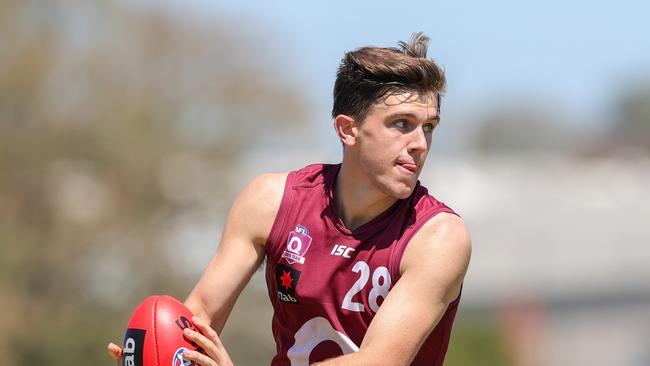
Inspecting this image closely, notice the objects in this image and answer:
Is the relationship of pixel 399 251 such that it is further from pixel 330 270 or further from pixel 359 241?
pixel 330 270

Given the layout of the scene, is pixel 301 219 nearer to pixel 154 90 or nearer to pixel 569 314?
pixel 154 90

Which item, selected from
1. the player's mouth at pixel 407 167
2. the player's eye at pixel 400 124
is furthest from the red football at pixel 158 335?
the player's eye at pixel 400 124

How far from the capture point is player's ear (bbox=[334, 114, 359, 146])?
6.19 meters

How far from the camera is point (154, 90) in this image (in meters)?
27.0

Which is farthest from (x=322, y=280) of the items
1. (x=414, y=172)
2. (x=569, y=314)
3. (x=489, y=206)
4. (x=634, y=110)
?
(x=634, y=110)

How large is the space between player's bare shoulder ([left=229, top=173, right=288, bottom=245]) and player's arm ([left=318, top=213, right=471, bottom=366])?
0.78 metres

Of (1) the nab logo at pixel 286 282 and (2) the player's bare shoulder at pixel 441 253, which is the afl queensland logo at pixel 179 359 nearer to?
(1) the nab logo at pixel 286 282

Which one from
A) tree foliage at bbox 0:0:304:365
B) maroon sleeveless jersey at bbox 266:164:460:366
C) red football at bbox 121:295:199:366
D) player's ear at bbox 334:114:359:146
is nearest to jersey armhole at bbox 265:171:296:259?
maroon sleeveless jersey at bbox 266:164:460:366

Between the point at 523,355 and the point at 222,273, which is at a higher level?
the point at 222,273

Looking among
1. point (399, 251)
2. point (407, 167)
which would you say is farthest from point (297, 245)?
point (407, 167)

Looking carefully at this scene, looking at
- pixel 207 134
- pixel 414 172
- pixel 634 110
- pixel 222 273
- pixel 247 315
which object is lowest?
pixel 634 110

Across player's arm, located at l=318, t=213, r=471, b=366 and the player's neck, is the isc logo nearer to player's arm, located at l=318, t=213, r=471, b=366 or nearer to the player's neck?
the player's neck

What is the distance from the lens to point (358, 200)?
20.5 feet

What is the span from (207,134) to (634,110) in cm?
6735
